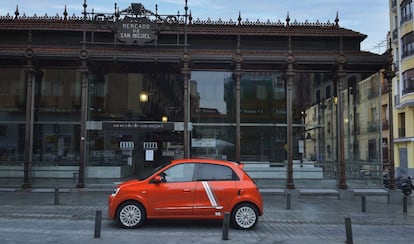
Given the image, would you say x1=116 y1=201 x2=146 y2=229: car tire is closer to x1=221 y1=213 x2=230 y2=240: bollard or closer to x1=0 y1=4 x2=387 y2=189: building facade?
x1=221 y1=213 x2=230 y2=240: bollard

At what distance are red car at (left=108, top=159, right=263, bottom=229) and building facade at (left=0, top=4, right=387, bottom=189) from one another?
7.21m

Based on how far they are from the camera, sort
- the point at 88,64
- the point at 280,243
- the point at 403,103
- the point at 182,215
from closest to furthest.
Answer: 1. the point at 280,243
2. the point at 182,215
3. the point at 88,64
4. the point at 403,103

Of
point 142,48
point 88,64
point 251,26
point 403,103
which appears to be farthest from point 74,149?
point 403,103

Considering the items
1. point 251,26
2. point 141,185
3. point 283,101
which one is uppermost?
point 251,26

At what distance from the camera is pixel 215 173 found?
10.9 m

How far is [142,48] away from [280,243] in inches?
450

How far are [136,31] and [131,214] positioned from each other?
968 cm

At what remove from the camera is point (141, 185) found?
10.7m

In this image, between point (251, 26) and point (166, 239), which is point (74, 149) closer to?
point (251, 26)

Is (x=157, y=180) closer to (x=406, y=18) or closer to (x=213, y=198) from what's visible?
(x=213, y=198)

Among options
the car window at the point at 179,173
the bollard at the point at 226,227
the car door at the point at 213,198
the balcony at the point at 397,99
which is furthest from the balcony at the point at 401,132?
the bollard at the point at 226,227

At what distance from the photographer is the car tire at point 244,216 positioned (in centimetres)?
1062

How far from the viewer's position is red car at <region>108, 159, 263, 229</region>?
10.6 metres

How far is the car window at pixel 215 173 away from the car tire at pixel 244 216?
2.48 feet
